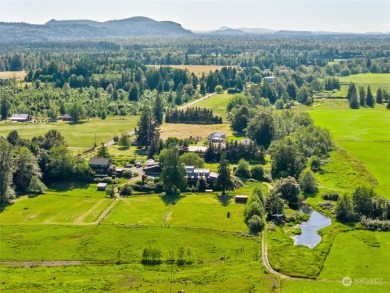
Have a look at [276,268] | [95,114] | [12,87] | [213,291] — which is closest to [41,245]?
[213,291]

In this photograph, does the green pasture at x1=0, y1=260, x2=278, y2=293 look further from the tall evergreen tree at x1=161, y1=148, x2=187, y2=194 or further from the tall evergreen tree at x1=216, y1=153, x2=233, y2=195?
the tall evergreen tree at x1=161, y1=148, x2=187, y2=194

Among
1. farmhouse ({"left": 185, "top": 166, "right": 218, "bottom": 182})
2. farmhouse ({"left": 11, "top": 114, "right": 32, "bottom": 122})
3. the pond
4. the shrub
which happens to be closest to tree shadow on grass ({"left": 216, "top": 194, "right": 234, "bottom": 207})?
farmhouse ({"left": 185, "top": 166, "right": 218, "bottom": 182})

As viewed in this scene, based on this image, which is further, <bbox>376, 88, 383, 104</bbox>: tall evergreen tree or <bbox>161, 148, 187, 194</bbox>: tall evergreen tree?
<bbox>376, 88, 383, 104</bbox>: tall evergreen tree

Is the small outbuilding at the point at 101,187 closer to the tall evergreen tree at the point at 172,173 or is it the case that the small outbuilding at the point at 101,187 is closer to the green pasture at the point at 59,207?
the green pasture at the point at 59,207

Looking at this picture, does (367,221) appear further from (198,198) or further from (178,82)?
(178,82)

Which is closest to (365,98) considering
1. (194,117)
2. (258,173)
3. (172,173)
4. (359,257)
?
(194,117)

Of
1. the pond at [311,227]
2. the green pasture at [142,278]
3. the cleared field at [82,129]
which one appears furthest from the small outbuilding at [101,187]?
the pond at [311,227]
